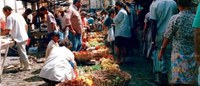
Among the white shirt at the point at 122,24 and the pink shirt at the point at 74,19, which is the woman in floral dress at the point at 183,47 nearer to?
the white shirt at the point at 122,24

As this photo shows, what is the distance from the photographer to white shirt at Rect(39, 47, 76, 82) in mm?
8266

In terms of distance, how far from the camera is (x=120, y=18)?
11.6 meters

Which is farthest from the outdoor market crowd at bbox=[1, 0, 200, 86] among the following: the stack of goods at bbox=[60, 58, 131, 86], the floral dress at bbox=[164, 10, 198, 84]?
the stack of goods at bbox=[60, 58, 131, 86]

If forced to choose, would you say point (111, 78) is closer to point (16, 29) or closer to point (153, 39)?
point (153, 39)

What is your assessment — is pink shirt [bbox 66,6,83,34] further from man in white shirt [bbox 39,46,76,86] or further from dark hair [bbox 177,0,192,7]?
dark hair [bbox 177,0,192,7]

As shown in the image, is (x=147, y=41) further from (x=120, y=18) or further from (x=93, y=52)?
(x=93, y=52)

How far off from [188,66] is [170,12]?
253cm

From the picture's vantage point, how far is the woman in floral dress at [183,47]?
5.99 meters

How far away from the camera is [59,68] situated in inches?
327

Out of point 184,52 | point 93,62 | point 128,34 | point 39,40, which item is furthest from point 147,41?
point 39,40

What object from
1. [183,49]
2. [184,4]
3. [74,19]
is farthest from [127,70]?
[184,4]

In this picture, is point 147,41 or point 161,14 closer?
point 161,14

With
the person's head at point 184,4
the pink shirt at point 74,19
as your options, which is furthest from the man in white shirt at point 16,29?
the person's head at point 184,4

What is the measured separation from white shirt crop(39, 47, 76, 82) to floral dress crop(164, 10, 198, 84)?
2.90 meters
